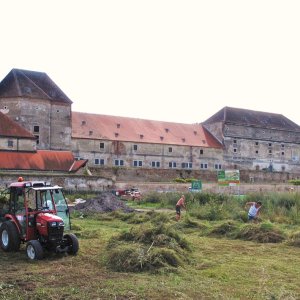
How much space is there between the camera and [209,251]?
41.9 ft

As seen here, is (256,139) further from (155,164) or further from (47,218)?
(47,218)

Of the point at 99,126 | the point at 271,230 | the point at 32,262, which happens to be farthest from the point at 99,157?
the point at 32,262

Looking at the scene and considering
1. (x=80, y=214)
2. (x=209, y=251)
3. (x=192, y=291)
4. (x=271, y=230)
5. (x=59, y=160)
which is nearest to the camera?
(x=192, y=291)

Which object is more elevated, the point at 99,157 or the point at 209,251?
the point at 99,157

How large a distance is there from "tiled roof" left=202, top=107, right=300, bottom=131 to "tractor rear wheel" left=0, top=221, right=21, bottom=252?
5828 cm

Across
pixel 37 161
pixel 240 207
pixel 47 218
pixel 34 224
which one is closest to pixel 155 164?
pixel 37 161

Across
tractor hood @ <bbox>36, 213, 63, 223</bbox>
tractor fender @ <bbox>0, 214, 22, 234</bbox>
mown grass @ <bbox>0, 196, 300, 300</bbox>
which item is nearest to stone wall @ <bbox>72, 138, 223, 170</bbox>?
mown grass @ <bbox>0, 196, 300, 300</bbox>

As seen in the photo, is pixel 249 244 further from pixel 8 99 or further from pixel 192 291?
pixel 8 99

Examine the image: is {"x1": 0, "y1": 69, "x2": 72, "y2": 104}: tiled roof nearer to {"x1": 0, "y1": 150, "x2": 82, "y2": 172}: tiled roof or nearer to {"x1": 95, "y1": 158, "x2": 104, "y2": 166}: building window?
{"x1": 95, "y1": 158, "x2": 104, "y2": 166}: building window

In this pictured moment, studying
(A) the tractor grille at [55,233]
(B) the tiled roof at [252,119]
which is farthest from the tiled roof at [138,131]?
(A) the tractor grille at [55,233]

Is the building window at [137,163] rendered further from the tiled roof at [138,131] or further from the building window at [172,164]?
the building window at [172,164]

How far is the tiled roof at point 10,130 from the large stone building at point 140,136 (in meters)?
0.12

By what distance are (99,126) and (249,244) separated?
4687 centimetres

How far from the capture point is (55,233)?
1099cm
